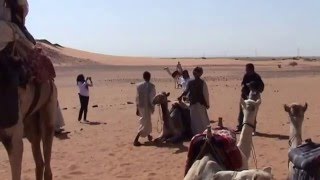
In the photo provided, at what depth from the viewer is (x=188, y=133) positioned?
1177 cm

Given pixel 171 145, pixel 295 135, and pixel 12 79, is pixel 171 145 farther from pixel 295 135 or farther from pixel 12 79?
pixel 12 79

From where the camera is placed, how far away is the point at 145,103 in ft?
37.8

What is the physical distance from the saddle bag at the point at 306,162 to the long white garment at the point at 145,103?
6.61m

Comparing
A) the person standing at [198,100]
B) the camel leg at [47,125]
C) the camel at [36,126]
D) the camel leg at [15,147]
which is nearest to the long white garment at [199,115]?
the person standing at [198,100]

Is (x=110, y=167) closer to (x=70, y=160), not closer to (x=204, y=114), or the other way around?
(x=70, y=160)

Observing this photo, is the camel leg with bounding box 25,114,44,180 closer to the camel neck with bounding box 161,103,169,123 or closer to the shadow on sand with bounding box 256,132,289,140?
the camel neck with bounding box 161,103,169,123

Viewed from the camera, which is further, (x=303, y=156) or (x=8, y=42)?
(x=8, y=42)

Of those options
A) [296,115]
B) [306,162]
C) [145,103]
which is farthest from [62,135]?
[306,162]

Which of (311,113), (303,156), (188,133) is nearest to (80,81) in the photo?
(188,133)

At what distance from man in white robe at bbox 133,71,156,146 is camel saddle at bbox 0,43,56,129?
5767 mm

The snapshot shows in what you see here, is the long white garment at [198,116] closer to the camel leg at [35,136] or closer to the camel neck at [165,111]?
the camel neck at [165,111]

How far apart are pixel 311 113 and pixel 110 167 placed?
29.8 ft

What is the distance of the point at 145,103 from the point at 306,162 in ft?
23.3

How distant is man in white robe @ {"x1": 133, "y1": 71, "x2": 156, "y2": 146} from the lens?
1144 centimetres
